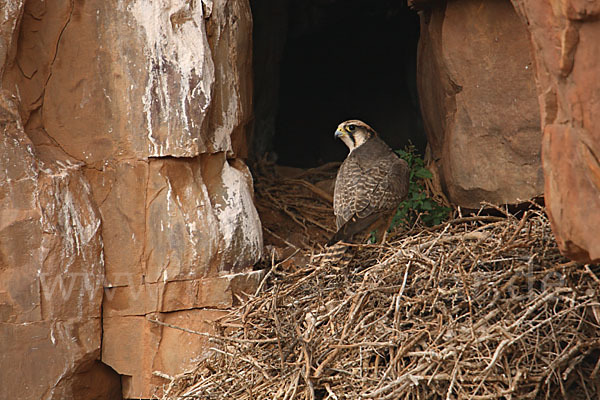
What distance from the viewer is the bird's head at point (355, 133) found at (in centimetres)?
549

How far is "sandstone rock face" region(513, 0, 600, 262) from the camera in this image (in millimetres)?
2301

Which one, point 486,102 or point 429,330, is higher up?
point 486,102

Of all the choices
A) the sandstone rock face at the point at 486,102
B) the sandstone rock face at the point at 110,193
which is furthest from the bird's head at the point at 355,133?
the sandstone rock face at the point at 110,193

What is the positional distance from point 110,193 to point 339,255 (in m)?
1.36

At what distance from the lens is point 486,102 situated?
4.71 meters

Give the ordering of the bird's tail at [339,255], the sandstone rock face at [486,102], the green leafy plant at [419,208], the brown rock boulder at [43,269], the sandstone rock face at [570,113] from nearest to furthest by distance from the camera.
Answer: the sandstone rock face at [570,113], the brown rock boulder at [43,269], the bird's tail at [339,255], the sandstone rock face at [486,102], the green leafy plant at [419,208]

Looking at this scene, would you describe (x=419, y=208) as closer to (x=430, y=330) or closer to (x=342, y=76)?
(x=430, y=330)

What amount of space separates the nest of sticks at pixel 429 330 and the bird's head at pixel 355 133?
1348mm

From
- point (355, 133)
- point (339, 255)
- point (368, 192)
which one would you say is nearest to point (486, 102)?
point (368, 192)

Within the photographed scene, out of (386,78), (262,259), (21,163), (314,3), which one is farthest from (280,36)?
(21,163)

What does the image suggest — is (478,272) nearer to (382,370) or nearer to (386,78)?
(382,370)

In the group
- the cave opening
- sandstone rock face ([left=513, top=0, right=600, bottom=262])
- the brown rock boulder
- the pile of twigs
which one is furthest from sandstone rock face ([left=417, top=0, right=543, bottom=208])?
the cave opening

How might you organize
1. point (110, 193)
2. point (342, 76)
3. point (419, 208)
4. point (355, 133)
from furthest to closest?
point (342, 76) → point (355, 133) → point (419, 208) → point (110, 193)

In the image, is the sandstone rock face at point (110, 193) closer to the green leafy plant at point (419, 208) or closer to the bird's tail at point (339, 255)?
the bird's tail at point (339, 255)
